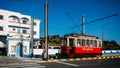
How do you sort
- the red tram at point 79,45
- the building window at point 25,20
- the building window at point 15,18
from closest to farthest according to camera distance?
1. the red tram at point 79,45
2. the building window at point 15,18
3. the building window at point 25,20

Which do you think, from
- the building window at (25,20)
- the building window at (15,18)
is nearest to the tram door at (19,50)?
the building window at (15,18)

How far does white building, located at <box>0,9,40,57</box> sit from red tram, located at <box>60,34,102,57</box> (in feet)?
30.0

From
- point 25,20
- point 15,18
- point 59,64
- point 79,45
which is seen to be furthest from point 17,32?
point 59,64

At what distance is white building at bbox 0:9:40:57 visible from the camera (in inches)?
1420

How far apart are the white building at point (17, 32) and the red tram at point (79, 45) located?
9.16 meters

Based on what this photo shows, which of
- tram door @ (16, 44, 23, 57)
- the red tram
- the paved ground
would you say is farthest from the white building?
the paved ground

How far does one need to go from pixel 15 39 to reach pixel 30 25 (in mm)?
19522

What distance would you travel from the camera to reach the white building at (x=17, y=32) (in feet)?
118

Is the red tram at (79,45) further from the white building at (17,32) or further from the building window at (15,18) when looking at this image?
the building window at (15,18)

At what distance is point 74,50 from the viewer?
29406 mm

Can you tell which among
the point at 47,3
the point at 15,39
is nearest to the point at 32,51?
the point at 15,39

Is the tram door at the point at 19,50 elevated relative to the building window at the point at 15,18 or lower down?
lower down

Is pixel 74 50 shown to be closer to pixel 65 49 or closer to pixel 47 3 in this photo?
pixel 65 49

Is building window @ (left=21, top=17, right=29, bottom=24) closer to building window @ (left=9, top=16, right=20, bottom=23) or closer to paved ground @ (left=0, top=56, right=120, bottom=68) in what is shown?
building window @ (left=9, top=16, right=20, bottom=23)
